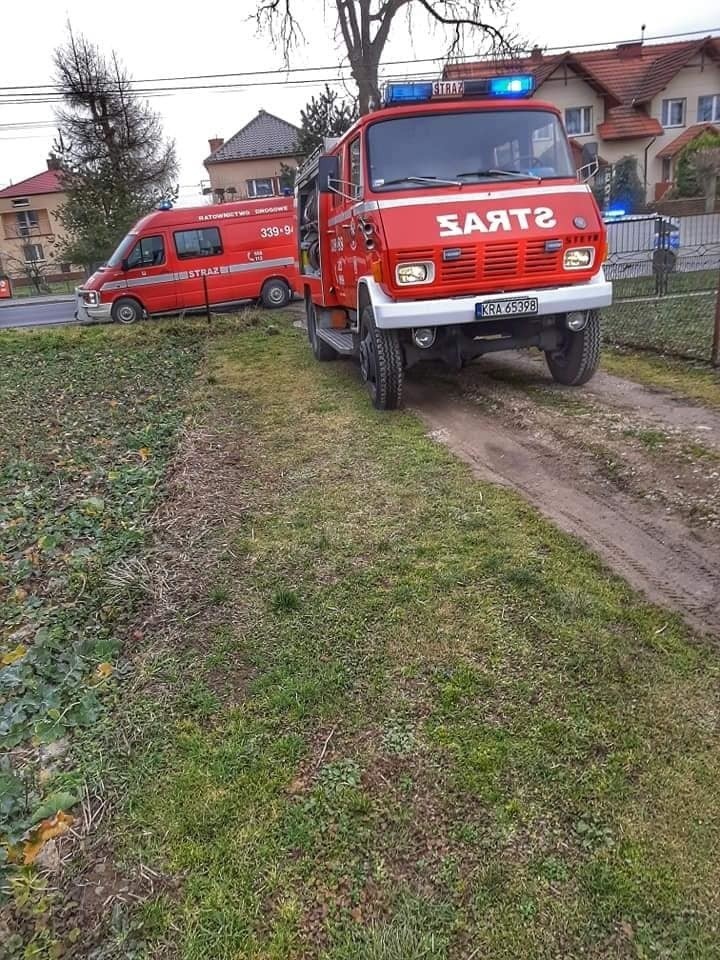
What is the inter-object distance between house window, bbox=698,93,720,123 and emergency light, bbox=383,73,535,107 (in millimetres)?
37090

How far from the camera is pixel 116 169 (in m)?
33.1

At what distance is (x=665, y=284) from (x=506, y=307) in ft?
29.7

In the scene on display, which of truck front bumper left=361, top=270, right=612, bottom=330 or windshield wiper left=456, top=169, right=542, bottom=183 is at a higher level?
windshield wiper left=456, top=169, right=542, bottom=183

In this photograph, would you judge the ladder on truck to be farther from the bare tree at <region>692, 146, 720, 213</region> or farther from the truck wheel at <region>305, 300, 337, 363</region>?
the bare tree at <region>692, 146, 720, 213</region>

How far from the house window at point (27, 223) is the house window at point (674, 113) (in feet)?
148

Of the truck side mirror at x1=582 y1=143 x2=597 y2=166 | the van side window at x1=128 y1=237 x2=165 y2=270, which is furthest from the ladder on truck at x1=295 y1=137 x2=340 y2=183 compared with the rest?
the van side window at x1=128 y1=237 x2=165 y2=270

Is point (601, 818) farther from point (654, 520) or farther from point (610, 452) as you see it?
point (610, 452)

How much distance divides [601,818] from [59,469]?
15.7 ft

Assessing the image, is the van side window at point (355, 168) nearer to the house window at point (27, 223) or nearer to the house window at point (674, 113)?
the house window at point (674, 113)

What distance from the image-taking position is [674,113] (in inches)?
1420

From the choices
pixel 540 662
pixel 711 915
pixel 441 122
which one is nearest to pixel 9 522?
pixel 540 662

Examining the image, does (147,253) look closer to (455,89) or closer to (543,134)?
(455,89)

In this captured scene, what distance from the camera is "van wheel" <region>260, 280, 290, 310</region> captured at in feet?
57.1

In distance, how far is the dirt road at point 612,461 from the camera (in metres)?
3.39
